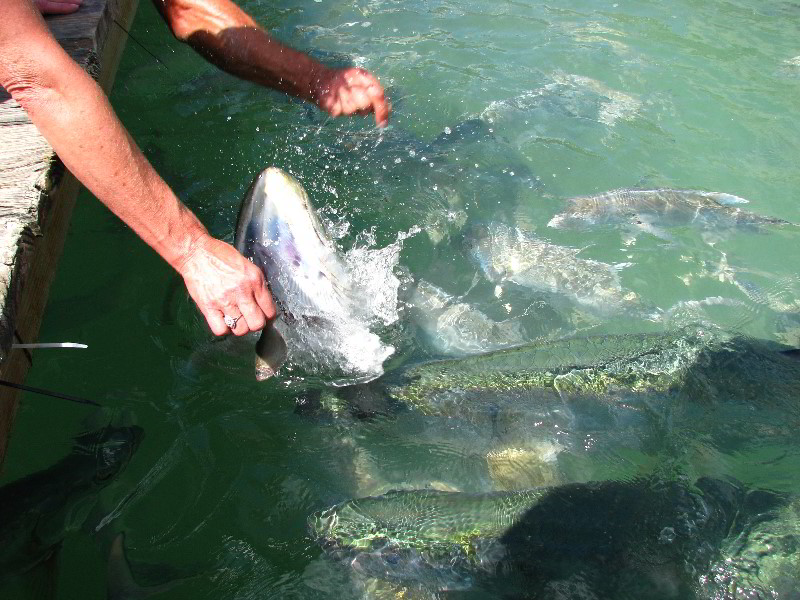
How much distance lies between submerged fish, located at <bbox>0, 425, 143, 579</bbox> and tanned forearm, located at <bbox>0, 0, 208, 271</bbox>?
120 centimetres

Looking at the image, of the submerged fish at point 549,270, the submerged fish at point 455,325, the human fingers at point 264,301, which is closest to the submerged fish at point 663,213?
the submerged fish at point 549,270

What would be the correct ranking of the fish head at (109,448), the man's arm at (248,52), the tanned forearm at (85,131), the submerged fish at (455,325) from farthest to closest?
the submerged fish at (455,325), the man's arm at (248,52), the fish head at (109,448), the tanned forearm at (85,131)

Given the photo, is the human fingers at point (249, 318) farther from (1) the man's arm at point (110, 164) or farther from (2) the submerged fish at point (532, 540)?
(2) the submerged fish at point (532, 540)

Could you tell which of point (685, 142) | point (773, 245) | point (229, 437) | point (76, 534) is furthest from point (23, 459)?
point (685, 142)

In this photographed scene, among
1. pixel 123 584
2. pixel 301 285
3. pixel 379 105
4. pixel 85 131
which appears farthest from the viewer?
pixel 379 105

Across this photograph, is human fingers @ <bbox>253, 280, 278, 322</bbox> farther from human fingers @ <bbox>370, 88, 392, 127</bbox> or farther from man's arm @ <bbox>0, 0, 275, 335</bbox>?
human fingers @ <bbox>370, 88, 392, 127</bbox>

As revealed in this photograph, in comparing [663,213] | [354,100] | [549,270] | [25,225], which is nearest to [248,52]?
[354,100]

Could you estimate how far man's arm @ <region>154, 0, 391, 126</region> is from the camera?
357 cm

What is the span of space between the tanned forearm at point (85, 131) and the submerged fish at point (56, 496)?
1196mm

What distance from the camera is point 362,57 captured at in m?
7.02

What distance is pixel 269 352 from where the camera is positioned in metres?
2.77

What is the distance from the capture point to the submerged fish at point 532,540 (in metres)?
2.73

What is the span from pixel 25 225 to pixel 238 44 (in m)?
1.89

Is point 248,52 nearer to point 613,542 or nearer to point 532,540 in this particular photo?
point 532,540
